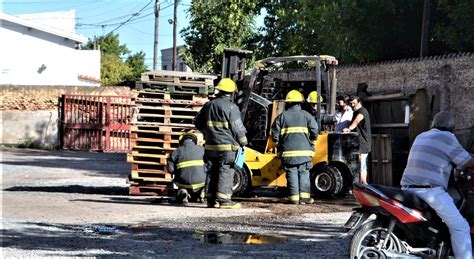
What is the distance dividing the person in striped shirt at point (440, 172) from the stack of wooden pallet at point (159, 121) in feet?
22.8

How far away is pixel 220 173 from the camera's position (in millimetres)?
12031

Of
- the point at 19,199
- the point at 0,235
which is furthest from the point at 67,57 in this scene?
the point at 0,235

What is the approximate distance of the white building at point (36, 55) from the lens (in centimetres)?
4594

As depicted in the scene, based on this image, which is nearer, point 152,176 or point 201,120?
point 201,120

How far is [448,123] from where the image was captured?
23.3 ft

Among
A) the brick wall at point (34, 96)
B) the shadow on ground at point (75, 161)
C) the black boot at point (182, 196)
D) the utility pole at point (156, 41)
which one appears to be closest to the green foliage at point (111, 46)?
the utility pole at point (156, 41)

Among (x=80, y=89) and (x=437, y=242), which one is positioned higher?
(x=80, y=89)

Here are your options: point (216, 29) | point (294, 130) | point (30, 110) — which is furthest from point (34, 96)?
point (294, 130)

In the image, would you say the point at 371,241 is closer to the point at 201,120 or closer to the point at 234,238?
the point at 234,238

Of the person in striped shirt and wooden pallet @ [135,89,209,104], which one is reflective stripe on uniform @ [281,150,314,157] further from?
the person in striped shirt

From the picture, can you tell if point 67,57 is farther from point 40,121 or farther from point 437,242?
point 437,242

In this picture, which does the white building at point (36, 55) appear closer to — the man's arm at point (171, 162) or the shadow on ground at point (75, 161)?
the shadow on ground at point (75, 161)

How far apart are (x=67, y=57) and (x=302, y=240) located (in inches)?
1661

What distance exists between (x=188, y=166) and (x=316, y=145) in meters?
2.73
